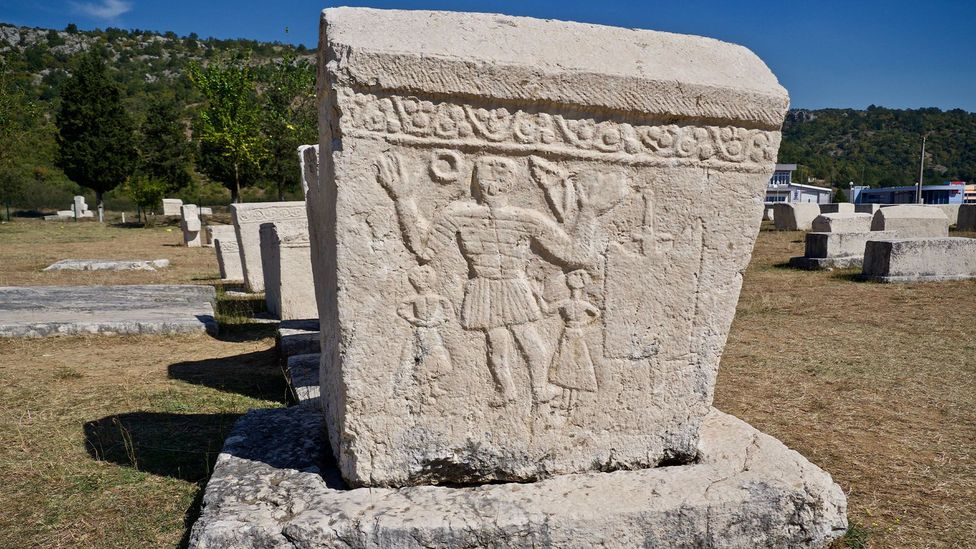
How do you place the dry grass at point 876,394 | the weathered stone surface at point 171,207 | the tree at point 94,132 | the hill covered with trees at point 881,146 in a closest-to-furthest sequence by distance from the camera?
the dry grass at point 876,394, the tree at point 94,132, the weathered stone surface at point 171,207, the hill covered with trees at point 881,146

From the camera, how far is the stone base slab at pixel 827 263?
1057 cm

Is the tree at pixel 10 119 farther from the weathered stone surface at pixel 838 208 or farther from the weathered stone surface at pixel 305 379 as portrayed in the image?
the weathered stone surface at pixel 838 208

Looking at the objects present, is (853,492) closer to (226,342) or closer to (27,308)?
(226,342)

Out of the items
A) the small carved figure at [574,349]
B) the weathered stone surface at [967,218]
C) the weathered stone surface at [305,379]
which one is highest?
the small carved figure at [574,349]

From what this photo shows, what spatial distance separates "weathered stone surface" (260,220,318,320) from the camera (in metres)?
6.45

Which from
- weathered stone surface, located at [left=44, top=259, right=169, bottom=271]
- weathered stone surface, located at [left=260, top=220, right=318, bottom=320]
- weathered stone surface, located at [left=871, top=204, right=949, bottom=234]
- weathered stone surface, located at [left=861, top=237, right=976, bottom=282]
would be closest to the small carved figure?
weathered stone surface, located at [left=260, top=220, right=318, bottom=320]

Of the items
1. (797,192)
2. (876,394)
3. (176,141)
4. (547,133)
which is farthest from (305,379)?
(797,192)

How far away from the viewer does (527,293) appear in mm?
2406

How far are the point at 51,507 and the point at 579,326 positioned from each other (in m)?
2.08

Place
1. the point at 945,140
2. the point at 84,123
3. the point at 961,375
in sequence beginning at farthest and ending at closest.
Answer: the point at 945,140 < the point at 84,123 < the point at 961,375

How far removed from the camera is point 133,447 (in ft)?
10.5

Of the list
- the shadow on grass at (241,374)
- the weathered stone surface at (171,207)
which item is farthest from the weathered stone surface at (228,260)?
the weathered stone surface at (171,207)

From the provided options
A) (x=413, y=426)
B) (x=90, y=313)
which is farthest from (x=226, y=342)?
(x=413, y=426)

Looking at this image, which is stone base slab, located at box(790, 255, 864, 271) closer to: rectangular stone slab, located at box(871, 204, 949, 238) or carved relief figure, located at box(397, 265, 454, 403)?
rectangular stone slab, located at box(871, 204, 949, 238)
